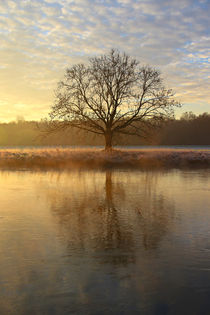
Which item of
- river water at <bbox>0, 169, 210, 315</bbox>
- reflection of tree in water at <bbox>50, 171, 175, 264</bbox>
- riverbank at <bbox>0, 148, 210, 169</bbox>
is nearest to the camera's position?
river water at <bbox>0, 169, 210, 315</bbox>

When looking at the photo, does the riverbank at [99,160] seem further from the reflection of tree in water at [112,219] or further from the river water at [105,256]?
the river water at [105,256]

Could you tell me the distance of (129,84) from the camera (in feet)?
107

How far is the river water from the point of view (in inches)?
162

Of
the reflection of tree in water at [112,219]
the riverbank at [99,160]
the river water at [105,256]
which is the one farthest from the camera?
the riverbank at [99,160]

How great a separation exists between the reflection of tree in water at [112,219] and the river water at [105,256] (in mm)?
20

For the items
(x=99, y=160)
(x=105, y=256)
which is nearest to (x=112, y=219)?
(x=105, y=256)

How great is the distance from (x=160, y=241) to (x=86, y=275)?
2.11 m

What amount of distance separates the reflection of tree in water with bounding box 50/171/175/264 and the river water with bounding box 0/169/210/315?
0.02 meters

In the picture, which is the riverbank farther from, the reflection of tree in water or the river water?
the river water

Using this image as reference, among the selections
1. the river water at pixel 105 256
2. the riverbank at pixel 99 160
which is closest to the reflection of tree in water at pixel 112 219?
the river water at pixel 105 256

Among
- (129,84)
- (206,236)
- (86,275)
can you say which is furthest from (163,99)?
(86,275)

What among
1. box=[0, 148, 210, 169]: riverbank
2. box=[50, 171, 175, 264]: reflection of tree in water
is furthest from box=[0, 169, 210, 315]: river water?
box=[0, 148, 210, 169]: riverbank

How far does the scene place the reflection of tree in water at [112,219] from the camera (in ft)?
20.6

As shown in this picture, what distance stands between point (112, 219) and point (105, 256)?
2777 millimetres
